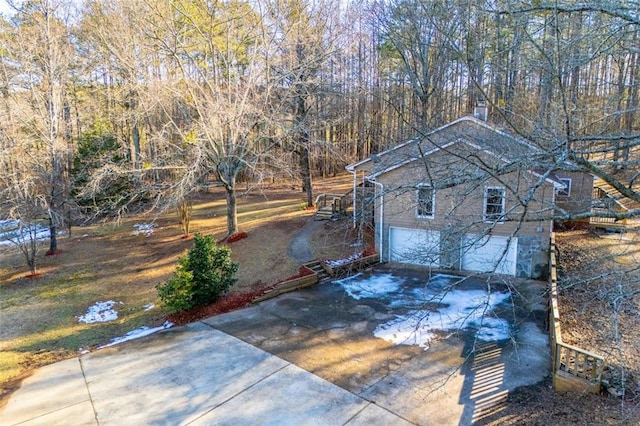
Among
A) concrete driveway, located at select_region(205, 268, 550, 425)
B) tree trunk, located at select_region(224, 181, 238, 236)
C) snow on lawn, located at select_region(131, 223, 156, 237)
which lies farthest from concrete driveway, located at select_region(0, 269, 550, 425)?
snow on lawn, located at select_region(131, 223, 156, 237)

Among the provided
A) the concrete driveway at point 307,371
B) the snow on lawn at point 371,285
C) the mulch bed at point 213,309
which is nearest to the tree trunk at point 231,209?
the mulch bed at point 213,309

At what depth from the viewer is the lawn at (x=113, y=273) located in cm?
1215

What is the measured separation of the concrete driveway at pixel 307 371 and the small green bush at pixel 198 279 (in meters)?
1.06

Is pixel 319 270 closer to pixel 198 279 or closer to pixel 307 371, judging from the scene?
pixel 198 279

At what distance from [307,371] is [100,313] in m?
9.38

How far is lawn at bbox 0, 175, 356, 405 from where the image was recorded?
12.2m

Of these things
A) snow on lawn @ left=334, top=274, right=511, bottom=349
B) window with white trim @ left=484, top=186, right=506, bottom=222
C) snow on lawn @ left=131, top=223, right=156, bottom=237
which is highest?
window with white trim @ left=484, top=186, right=506, bottom=222

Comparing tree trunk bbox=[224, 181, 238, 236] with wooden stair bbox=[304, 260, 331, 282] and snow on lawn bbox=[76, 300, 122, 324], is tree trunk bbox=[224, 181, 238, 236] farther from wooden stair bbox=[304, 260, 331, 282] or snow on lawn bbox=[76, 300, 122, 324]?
snow on lawn bbox=[76, 300, 122, 324]

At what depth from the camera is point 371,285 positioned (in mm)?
14539

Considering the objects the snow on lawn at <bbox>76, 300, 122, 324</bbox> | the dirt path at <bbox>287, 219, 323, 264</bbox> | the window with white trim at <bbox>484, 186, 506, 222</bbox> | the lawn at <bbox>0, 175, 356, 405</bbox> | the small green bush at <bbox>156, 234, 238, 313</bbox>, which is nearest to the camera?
the window with white trim at <bbox>484, 186, 506, 222</bbox>

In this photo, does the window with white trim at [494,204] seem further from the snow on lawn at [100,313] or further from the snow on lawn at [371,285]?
the snow on lawn at [100,313]

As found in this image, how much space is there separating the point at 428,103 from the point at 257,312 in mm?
18697

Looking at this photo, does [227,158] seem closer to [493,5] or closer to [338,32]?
[338,32]

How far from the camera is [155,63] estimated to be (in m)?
24.9
